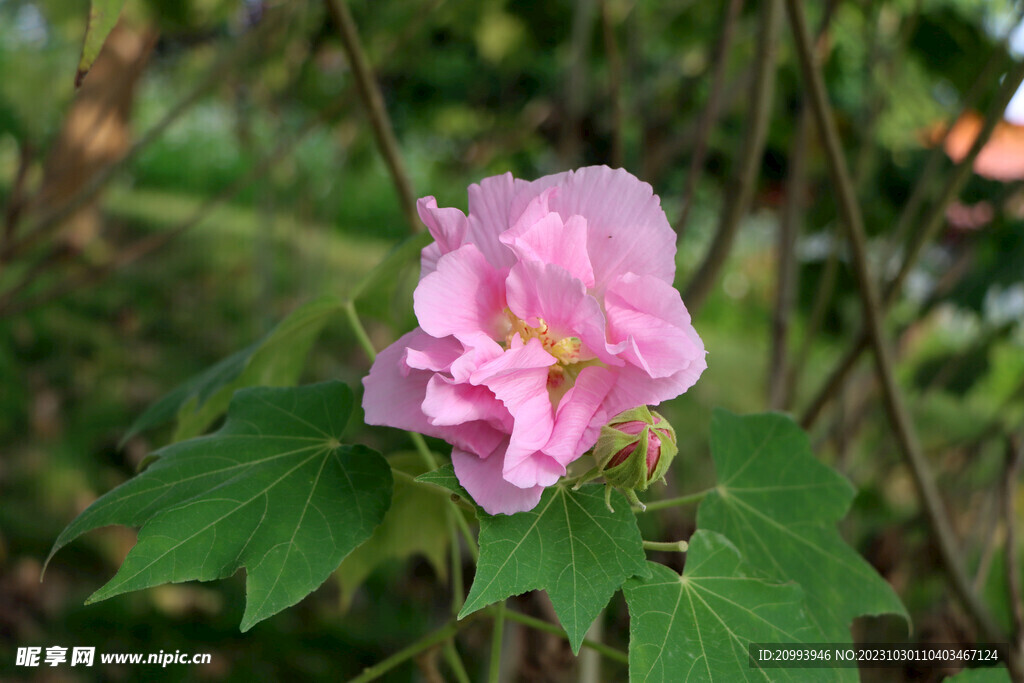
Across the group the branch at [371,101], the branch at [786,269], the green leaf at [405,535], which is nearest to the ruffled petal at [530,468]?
the green leaf at [405,535]

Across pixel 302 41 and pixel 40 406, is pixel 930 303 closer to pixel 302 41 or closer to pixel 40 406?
pixel 302 41

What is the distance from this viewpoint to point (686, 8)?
54.2 inches

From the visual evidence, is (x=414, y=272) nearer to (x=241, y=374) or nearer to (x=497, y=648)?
(x=241, y=374)

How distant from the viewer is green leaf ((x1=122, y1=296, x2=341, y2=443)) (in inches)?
20.0

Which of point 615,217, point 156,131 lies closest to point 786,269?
point 615,217

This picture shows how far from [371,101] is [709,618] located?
0.50 meters

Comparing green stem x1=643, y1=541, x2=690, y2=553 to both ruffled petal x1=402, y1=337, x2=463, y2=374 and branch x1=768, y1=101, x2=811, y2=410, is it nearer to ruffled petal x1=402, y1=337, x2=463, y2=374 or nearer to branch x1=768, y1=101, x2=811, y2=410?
ruffled petal x1=402, y1=337, x2=463, y2=374

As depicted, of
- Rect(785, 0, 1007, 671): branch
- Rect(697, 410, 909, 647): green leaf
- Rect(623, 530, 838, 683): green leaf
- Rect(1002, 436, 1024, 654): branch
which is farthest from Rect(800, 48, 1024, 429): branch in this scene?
Rect(623, 530, 838, 683): green leaf

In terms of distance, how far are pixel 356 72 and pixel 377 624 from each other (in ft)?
3.73

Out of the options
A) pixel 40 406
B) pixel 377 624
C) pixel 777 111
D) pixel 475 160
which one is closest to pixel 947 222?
pixel 777 111

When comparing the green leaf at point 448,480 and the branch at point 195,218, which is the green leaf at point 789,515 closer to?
the green leaf at point 448,480

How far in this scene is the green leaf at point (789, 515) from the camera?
0.46 m

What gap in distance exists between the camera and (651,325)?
0.34 m

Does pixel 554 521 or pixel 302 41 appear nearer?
pixel 554 521
